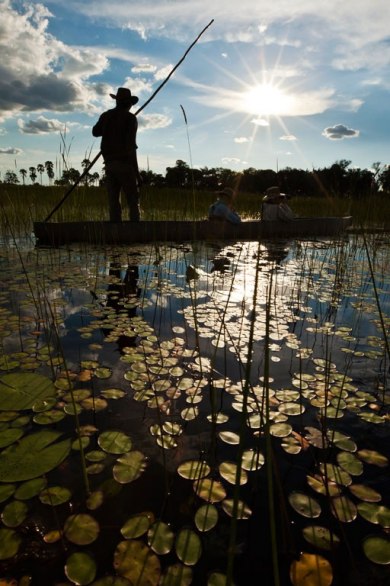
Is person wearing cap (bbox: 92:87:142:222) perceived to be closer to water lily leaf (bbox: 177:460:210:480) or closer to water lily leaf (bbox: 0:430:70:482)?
water lily leaf (bbox: 0:430:70:482)

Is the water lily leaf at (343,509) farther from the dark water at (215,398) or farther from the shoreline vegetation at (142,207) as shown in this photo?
the shoreline vegetation at (142,207)

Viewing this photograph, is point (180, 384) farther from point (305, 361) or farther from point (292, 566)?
point (292, 566)

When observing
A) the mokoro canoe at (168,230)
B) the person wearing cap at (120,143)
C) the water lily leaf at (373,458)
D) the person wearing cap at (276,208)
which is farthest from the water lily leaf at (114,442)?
the person wearing cap at (276,208)

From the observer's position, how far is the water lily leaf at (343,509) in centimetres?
111

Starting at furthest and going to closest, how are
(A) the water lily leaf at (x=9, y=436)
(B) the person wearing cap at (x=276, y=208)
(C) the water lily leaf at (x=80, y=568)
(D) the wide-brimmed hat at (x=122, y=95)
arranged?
(B) the person wearing cap at (x=276, y=208) < (D) the wide-brimmed hat at (x=122, y=95) < (A) the water lily leaf at (x=9, y=436) < (C) the water lily leaf at (x=80, y=568)

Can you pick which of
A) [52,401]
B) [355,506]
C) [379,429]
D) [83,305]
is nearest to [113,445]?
[52,401]

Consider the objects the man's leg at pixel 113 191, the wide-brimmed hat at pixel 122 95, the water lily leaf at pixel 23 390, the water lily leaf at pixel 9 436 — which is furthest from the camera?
the man's leg at pixel 113 191

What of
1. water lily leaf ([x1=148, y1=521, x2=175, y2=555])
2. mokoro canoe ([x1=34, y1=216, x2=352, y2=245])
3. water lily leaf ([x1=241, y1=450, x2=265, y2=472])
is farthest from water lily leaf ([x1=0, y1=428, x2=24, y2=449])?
mokoro canoe ([x1=34, y1=216, x2=352, y2=245])

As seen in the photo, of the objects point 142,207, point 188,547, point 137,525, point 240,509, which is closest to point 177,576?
point 188,547

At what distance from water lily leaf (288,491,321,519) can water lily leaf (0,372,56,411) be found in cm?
115

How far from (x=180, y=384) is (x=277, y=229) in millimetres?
6030

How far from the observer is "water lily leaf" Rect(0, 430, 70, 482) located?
1211 millimetres

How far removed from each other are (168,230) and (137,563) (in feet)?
18.9

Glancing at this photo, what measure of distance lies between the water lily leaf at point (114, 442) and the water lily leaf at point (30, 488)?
9.5 inches
